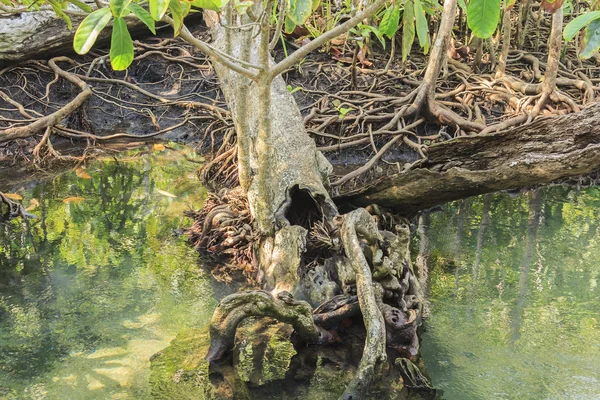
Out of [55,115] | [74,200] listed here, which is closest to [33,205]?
[74,200]

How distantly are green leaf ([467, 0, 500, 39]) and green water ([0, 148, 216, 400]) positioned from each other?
7.64ft

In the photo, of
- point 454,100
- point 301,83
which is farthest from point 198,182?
point 454,100

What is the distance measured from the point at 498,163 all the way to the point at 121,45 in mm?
2875

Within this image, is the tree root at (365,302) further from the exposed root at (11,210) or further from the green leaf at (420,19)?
the exposed root at (11,210)

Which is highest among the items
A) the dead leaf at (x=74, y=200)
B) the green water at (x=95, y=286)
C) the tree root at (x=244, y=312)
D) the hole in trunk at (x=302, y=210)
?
the hole in trunk at (x=302, y=210)

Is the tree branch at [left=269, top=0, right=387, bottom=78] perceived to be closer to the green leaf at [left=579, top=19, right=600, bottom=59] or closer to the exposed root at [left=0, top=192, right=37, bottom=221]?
the green leaf at [left=579, top=19, right=600, bottom=59]

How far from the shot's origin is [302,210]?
5.09 m

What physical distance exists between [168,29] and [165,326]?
6816mm

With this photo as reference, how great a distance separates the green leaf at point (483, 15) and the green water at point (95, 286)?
233cm

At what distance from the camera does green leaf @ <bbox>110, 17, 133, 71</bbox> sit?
2324mm

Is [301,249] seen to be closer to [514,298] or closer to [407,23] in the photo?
[514,298]

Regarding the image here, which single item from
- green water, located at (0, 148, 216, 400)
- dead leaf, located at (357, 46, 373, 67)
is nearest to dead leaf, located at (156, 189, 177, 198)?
green water, located at (0, 148, 216, 400)

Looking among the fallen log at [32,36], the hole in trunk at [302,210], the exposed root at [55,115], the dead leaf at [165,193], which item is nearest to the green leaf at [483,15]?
the hole in trunk at [302,210]

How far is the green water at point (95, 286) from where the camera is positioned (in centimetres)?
367
